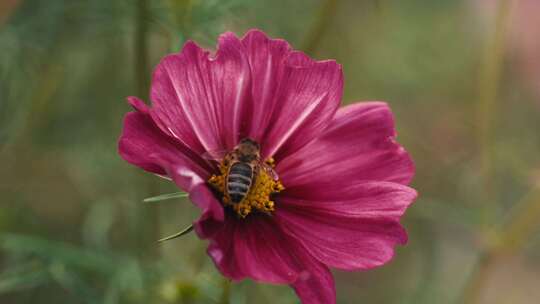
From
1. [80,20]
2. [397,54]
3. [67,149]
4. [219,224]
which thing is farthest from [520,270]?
Result: [219,224]

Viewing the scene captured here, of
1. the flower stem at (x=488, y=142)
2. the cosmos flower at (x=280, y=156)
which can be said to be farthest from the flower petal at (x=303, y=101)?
the flower stem at (x=488, y=142)

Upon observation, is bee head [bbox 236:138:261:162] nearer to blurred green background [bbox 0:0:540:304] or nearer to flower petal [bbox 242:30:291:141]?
flower petal [bbox 242:30:291:141]

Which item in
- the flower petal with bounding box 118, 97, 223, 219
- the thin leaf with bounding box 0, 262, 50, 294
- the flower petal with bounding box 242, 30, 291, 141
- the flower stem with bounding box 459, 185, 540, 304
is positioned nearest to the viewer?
the flower petal with bounding box 118, 97, 223, 219

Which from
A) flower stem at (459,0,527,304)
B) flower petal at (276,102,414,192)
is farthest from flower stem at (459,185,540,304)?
flower petal at (276,102,414,192)

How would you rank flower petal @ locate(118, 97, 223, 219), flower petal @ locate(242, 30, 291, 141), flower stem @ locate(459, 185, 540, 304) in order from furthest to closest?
flower stem @ locate(459, 185, 540, 304) < flower petal @ locate(242, 30, 291, 141) < flower petal @ locate(118, 97, 223, 219)

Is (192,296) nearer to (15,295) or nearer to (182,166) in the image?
(182,166)

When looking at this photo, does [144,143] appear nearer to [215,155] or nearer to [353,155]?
[215,155]
